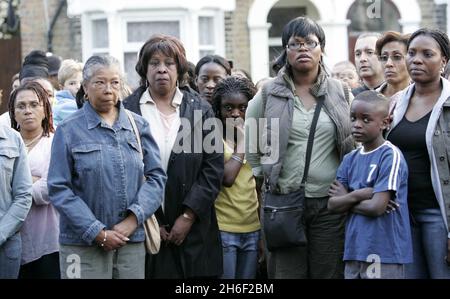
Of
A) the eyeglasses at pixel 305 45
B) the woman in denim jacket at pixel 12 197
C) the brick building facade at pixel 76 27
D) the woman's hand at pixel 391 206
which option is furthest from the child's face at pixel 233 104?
the brick building facade at pixel 76 27

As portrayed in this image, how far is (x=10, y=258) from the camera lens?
5.97 m

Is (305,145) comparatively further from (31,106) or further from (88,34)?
(88,34)

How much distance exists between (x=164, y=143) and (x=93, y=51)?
987 cm

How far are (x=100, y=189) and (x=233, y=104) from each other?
1.53 m

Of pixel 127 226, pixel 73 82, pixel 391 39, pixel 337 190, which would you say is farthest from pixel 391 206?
pixel 73 82

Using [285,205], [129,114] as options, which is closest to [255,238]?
[285,205]

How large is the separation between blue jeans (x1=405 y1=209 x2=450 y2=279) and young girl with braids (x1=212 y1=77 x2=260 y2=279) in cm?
133

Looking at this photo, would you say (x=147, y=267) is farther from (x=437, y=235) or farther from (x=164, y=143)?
(x=437, y=235)

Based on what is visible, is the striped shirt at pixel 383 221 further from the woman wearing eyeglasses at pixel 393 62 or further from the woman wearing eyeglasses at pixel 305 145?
the woman wearing eyeglasses at pixel 393 62

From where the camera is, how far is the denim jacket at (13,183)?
597 cm

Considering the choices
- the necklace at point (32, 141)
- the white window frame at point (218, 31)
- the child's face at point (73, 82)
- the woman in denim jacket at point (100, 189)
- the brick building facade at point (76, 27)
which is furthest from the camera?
the brick building facade at point (76, 27)

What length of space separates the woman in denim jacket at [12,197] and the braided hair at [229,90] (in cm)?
153

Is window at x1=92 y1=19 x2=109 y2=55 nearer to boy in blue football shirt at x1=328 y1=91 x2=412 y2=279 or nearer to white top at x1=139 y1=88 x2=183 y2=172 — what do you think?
white top at x1=139 y1=88 x2=183 y2=172
